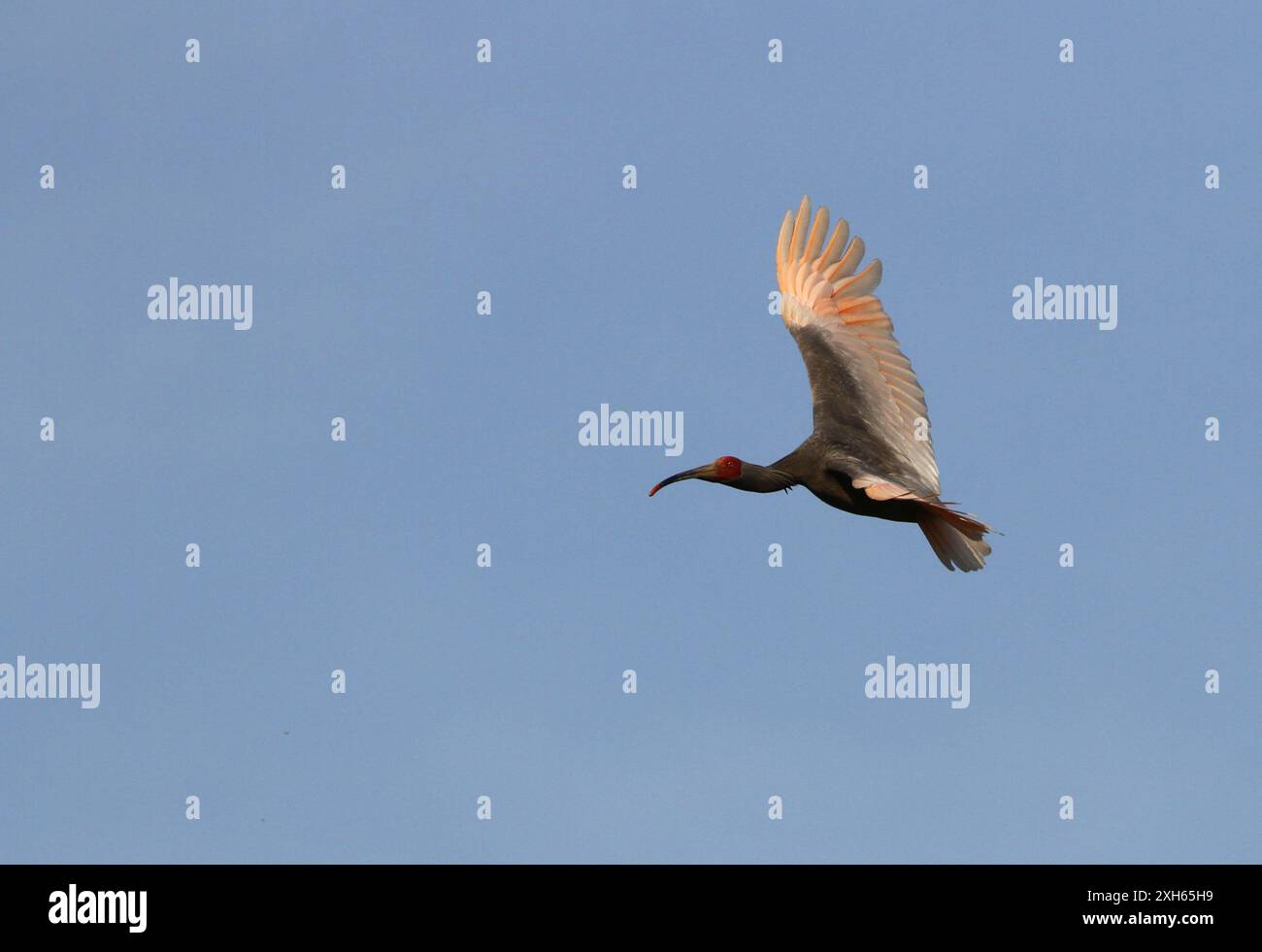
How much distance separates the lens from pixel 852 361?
1031 inches

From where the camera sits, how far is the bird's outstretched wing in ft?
82.3

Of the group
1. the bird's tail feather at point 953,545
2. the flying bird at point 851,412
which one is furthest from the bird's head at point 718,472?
the bird's tail feather at point 953,545

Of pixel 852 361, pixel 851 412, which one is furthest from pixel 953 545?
pixel 852 361

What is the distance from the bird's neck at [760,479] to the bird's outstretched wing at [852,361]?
793 millimetres

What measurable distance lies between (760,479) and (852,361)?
284cm

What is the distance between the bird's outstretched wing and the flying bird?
12 mm

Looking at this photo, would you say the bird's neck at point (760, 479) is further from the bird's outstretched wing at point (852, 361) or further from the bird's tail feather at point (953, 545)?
the bird's tail feather at point (953, 545)

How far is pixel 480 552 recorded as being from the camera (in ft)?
110

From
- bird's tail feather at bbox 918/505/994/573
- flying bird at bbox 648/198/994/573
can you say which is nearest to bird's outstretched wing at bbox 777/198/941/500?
flying bird at bbox 648/198/994/573

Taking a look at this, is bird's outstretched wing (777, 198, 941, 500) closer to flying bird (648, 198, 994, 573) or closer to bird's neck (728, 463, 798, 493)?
flying bird (648, 198, 994, 573)

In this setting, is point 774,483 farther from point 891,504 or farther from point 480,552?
point 480,552

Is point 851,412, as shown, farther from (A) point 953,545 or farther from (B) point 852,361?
(A) point 953,545
